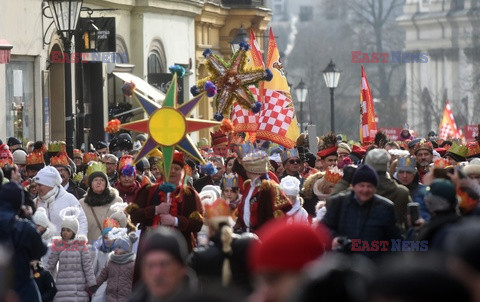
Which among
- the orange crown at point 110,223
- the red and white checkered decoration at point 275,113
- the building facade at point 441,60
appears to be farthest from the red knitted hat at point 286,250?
the building facade at point 441,60

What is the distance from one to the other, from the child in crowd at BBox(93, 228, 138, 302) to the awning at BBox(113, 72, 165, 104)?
63.3ft

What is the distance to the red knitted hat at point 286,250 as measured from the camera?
6008 millimetres

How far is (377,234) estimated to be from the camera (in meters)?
11.5

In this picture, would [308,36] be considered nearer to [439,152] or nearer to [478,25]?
[478,25]

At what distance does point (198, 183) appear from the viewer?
1861 centimetres

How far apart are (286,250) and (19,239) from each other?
16.7ft

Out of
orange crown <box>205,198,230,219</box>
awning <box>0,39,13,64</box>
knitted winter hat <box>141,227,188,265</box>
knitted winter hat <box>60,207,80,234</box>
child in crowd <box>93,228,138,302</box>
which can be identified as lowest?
child in crowd <box>93,228,138,302</box>

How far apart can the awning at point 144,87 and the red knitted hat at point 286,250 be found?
2705cm

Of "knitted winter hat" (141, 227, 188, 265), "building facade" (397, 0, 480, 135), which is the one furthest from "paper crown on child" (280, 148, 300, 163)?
"building facade" (397, 0, 480, 135)

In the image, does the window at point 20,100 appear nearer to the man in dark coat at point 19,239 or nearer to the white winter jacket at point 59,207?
the white winter jacket at point 59,207

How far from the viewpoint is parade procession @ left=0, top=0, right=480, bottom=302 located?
6145 millimetres

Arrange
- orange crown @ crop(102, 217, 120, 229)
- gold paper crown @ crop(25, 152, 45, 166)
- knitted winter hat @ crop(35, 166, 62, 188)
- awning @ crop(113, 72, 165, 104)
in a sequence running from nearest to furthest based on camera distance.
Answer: orange crown @ crop(102, 217, 120, 229), knitted winter hat @ crop(35, 166, 62, 188), gold paper crown @ crop(25, 152, 45, 166), awning @ crop(113, 72, 165, 104)

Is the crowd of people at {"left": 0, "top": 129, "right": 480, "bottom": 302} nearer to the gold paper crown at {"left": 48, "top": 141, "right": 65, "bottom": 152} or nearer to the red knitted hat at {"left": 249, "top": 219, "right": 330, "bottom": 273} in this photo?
the red knitted hat at {"left": 249, "top": 219, "right": 330, "bottom": 273}

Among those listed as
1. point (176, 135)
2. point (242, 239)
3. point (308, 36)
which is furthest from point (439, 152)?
point (308, 36)
